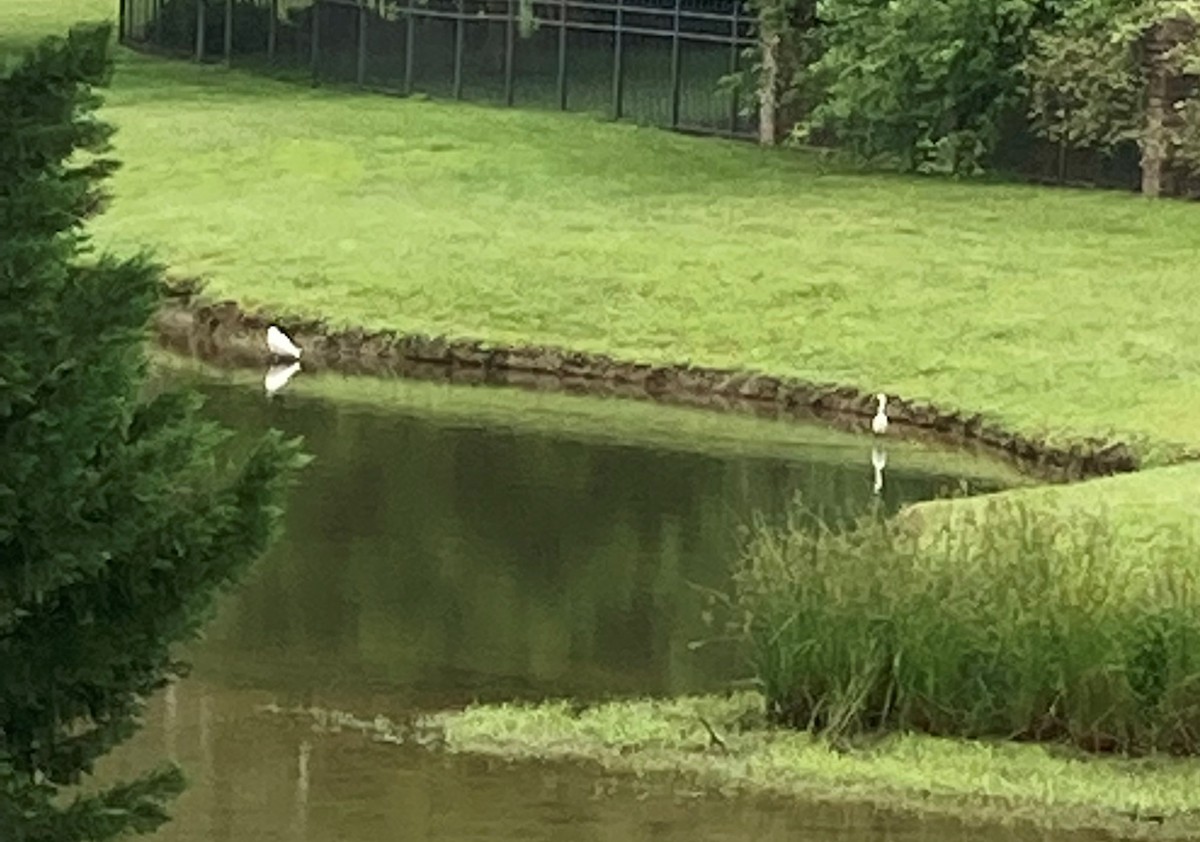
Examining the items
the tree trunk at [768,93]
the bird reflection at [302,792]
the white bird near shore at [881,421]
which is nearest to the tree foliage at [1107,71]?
the tree trunk at [768,93]

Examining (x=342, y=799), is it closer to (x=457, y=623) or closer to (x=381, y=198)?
(x=457, y=623)

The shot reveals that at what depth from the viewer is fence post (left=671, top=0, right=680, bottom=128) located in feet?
151

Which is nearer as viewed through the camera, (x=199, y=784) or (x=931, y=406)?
(x=199, y=784)

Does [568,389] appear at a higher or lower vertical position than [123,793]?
lower

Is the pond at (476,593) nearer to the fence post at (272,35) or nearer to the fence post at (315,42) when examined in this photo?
the fence post at (315,42)

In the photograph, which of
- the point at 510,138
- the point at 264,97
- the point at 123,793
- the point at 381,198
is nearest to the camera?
the point at 123,793

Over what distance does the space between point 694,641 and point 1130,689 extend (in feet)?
12.9

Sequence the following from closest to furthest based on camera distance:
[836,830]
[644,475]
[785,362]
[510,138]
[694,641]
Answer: [836,830] < [694,641] < [644,475] < [785,362] < [510,138]

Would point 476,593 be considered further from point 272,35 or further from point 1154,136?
point 272,35

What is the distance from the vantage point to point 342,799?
13398 millimetres

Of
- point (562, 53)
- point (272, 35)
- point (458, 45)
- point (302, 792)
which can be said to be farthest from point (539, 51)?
point (302, 792)

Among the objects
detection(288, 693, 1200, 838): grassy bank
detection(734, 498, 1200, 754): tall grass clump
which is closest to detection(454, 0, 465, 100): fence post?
detection(288, 693, 1200, 838): grassy bank

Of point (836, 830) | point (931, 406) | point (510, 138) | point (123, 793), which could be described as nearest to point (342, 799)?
point (836, 830)

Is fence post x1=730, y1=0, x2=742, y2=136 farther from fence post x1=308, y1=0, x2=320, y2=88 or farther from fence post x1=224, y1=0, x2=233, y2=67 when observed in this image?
fence post x1=224, y1=0, x2=233, y2=67
